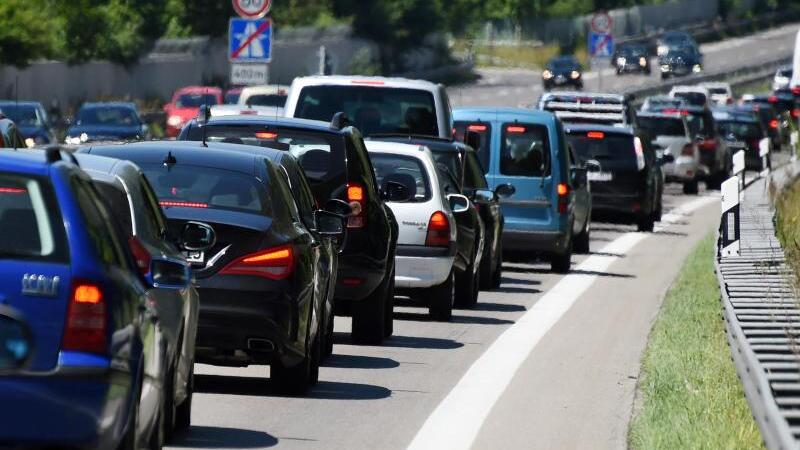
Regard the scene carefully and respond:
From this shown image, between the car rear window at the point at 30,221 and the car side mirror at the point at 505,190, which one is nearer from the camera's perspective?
the car rear window at the point at 30,221

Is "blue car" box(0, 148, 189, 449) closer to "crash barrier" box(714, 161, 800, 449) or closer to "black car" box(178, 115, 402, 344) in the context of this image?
"crash barrier" box(714, 161, 800, 449)

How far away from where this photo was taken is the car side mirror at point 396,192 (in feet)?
56.9

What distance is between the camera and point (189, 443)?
10.4 m

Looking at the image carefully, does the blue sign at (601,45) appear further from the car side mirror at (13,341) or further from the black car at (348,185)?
the car side mirror at (13,341)

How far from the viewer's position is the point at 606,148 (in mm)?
33188

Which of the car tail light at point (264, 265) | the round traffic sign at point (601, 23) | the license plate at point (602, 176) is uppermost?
the car tail light at point (264, 265)

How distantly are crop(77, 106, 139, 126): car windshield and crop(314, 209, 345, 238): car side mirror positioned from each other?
3369cm

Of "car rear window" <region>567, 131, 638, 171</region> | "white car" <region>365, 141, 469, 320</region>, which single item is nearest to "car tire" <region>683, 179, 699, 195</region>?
"car rear window" <region>567, 131, 638, 171</region>

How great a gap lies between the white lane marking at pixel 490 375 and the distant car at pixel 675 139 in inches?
737

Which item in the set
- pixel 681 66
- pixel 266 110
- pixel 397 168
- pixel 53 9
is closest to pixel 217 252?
pixel 397 168

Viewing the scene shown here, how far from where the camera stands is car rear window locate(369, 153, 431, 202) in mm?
18219

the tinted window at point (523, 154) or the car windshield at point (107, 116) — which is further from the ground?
the tinted window at point (523, 154)

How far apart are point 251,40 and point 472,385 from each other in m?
17.8

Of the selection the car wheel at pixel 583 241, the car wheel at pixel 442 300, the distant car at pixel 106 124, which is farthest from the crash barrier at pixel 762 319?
the distant car at pixel 106 124
